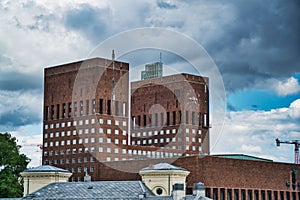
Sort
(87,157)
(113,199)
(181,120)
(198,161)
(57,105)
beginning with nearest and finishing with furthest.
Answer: (113,199), (198,161), (87,157), (57,105), (181,120)

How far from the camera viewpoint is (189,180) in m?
97.5

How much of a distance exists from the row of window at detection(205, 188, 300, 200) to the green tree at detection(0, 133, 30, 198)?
109ft

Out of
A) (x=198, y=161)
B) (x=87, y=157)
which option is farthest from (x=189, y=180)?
(x=87, y=157)

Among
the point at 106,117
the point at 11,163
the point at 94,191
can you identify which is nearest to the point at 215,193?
the point at 94,191

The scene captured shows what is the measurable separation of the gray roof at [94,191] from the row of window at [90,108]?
47.4 metres

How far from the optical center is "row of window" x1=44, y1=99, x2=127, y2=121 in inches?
5566

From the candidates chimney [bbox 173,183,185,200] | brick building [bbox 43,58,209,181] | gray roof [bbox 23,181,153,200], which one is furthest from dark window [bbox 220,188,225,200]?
brick building [bbox 43,58,209,181]

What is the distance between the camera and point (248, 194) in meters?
103

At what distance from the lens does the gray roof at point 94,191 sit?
8844 centimetres

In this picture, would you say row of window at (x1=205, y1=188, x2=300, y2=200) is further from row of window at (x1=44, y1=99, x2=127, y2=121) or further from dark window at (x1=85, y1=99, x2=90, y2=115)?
dark window at (x1=85, y1=99, x2=90, y2=115)

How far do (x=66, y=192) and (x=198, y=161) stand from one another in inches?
718

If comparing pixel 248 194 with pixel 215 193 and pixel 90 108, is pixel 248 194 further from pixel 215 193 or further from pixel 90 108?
Answer: pixel 90 108

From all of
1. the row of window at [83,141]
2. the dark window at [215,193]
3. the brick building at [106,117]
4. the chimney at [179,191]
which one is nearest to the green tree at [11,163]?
the brick building at [106,117]

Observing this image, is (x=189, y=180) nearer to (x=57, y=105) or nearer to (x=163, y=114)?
(x=57, y=105)
